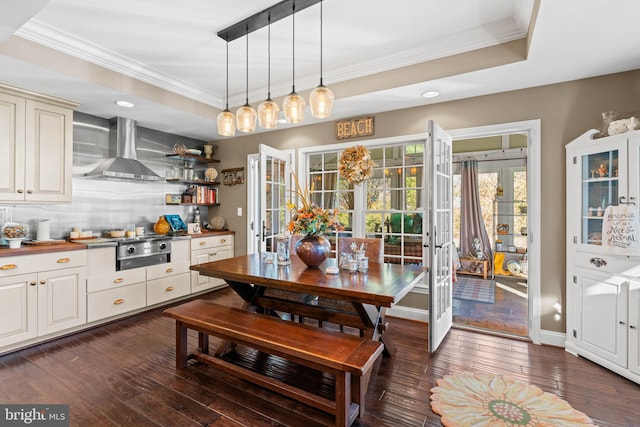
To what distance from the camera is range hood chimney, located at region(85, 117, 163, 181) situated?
3.78m

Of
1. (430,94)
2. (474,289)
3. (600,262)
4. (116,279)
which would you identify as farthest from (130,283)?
(474,289)

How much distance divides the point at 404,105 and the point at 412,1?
136cm

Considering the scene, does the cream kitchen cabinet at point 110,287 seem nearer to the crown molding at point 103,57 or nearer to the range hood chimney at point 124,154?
the range hood chimney at point 124,154

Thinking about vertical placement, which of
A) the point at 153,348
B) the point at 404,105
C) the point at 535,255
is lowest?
the point at 153,348

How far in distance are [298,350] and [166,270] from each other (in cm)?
292

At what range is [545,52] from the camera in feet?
7.67

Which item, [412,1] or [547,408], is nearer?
[547,408]

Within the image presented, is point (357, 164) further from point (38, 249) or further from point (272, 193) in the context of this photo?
point (38, 249)

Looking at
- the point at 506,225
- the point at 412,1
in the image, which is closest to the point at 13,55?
the point at 412,1

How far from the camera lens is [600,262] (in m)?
2.46

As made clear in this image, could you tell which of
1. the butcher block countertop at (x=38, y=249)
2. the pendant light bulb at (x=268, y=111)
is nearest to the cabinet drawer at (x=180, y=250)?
Result: the butcher block countertop at (x=38, y=249)

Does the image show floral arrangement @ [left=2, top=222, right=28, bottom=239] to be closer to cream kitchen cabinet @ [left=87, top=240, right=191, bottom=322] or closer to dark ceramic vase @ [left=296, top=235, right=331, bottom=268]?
cream kitchen cabinet @ [left=87, top=240, right=191, bottom=322]

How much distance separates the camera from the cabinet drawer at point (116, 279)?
3.29m

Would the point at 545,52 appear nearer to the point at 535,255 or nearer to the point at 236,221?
the point at 535,255
